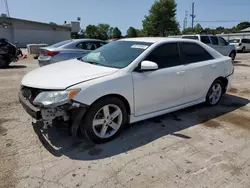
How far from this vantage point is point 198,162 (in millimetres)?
3004

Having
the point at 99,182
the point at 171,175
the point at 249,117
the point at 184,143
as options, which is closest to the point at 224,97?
the point at 249,117

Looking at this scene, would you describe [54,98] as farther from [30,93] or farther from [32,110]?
[30,93]

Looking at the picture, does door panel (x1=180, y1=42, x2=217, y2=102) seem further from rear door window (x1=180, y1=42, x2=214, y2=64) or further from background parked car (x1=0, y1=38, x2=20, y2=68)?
background parked car (x1=0, y1=38, x2=20, y2=68)

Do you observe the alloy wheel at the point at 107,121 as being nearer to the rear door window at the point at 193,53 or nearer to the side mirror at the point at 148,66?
the side mirror at the point at 148,66

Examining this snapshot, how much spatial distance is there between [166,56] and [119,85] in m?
1.24

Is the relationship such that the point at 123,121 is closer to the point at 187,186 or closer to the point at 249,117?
the point at 187,186

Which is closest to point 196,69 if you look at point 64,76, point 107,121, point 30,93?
point 107,121

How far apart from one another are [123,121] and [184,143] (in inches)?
38.7

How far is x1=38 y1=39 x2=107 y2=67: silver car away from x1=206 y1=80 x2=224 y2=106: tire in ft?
16.6

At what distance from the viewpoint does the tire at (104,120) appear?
320 cm

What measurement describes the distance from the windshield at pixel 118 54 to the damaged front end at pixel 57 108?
102cm

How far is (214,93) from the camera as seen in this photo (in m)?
5.23

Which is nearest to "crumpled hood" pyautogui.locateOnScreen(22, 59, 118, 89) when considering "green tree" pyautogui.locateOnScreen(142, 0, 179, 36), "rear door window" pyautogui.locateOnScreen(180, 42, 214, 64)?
"rear door window" pyautogui.locateOnScreen(180, 42, 214, 64)

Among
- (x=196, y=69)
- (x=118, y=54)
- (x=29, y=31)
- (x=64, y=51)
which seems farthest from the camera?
(x=29, y=31)
